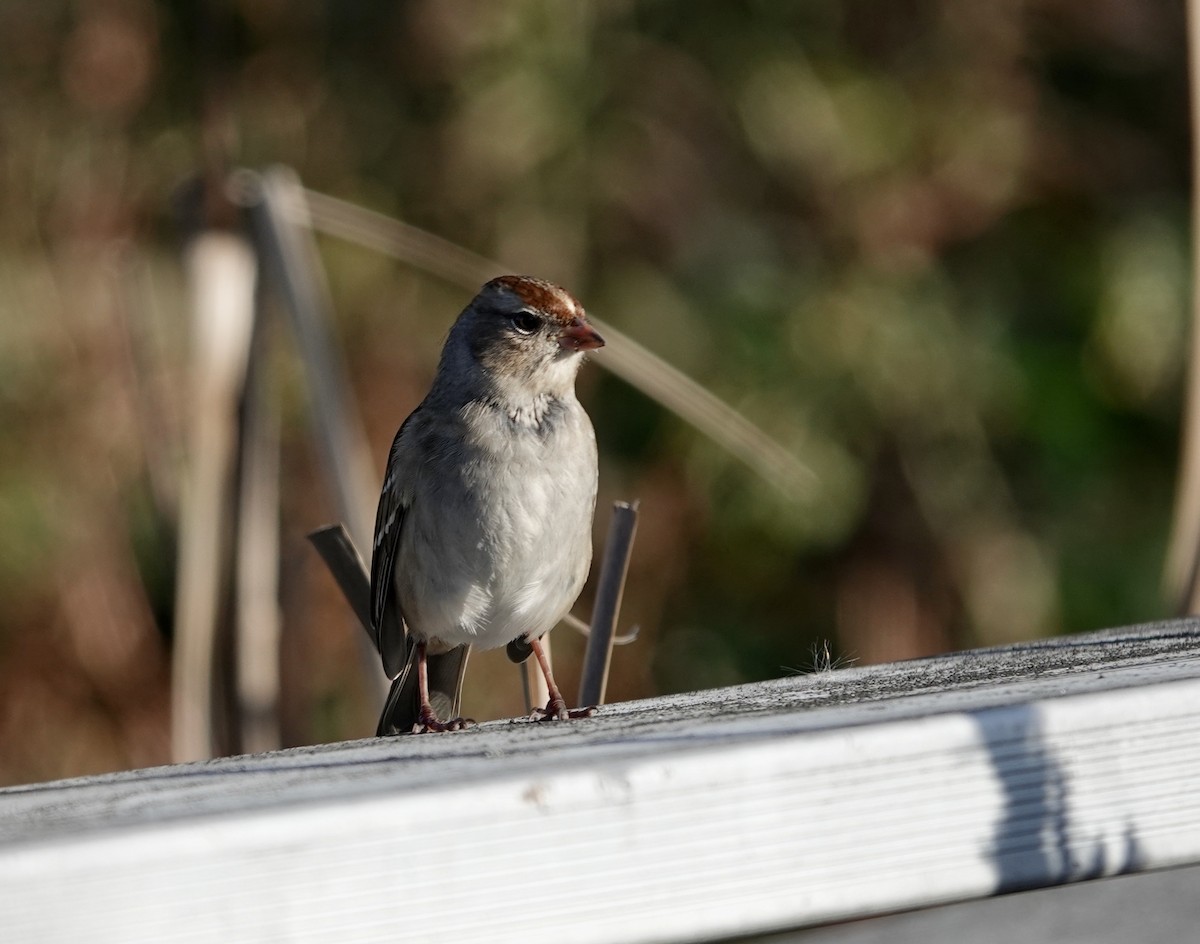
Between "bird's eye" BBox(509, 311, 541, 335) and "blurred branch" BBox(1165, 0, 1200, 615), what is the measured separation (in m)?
1.08

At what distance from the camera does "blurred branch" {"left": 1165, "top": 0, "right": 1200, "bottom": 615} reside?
7.82 feet

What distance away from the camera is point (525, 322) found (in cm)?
274

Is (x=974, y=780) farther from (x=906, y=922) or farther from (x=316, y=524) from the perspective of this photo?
(x=316, y=524)

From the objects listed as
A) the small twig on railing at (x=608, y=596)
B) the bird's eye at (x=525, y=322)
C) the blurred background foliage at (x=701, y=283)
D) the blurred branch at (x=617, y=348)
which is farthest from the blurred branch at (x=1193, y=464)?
the blurred background foliage at (x=701, y=283)

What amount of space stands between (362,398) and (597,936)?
13.5ft

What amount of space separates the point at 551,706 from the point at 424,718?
24 centimetres

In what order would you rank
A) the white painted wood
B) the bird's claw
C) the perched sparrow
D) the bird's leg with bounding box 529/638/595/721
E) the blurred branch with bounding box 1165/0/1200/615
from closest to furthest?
the white painted wood, the bird's leg with bounding box 529/638/595/721, the bird's claw, the blurred branch with bounding box 1165/0/1200/615, the perched sparrow

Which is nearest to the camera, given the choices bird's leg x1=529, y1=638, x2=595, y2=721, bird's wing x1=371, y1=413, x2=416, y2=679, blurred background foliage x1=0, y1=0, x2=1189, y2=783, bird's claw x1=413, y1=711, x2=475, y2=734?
bird's leg x1=529, y1=638, x2=595, y2=721

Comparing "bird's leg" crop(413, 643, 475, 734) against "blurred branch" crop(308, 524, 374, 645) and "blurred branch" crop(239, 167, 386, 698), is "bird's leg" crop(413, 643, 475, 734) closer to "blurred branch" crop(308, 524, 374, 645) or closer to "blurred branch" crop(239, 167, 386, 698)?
"blurred branch" crop(308, 524, 374, 645)

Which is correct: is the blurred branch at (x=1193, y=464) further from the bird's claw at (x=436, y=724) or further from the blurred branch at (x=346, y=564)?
the blurred branch at (x=346, y=564)

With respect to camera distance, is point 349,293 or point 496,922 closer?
point 496,922

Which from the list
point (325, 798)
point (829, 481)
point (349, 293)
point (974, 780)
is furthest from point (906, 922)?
point (349, 293)

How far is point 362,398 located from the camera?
4996mm

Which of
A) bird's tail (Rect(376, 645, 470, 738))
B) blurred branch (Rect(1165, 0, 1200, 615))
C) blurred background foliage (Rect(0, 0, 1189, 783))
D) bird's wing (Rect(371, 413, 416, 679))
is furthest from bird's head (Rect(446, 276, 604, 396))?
blurred background foliage (Rect(0, 0, 1189, 783))
